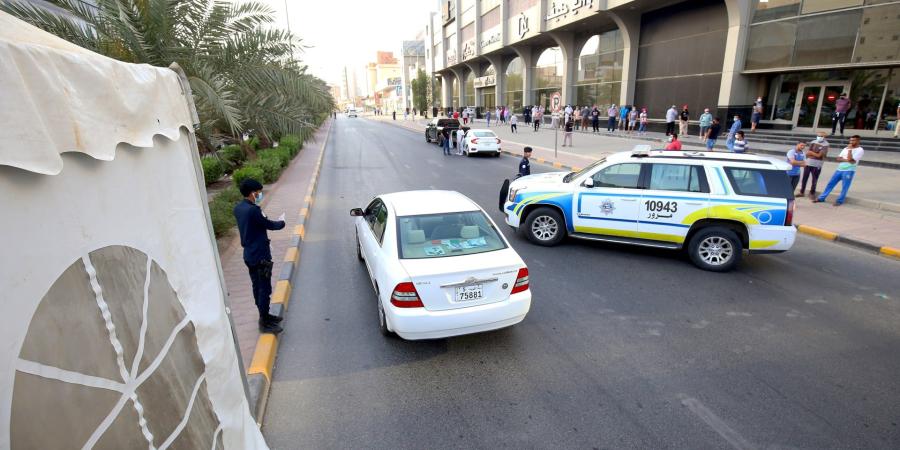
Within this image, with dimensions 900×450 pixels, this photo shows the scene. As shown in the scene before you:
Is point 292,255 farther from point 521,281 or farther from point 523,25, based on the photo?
point 523,25

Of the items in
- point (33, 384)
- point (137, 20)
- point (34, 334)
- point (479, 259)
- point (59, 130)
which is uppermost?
point (137, 20)

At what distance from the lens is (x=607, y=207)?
7.74 m

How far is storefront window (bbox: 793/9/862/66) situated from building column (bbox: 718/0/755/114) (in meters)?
2.20

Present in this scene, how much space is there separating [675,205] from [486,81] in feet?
160

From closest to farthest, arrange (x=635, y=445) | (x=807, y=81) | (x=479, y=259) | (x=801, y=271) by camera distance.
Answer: (x=635, y=445)
(x=479, y=259)
(x=801, y=271)
(x=807, y=81)

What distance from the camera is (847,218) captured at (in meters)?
9.74

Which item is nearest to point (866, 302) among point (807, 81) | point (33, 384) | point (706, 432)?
point (706, 432)

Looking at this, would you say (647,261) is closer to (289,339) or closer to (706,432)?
(706,432)

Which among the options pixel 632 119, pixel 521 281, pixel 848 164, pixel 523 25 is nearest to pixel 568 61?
pixel 523 25

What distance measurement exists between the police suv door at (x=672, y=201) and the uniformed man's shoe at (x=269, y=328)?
Result: 581cm

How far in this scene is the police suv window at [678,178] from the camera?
7258mm

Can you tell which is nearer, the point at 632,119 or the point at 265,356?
the point at 265,356

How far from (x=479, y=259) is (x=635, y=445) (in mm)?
2170

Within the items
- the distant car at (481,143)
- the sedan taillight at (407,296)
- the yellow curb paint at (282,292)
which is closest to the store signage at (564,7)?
the distant car at (481,143)
